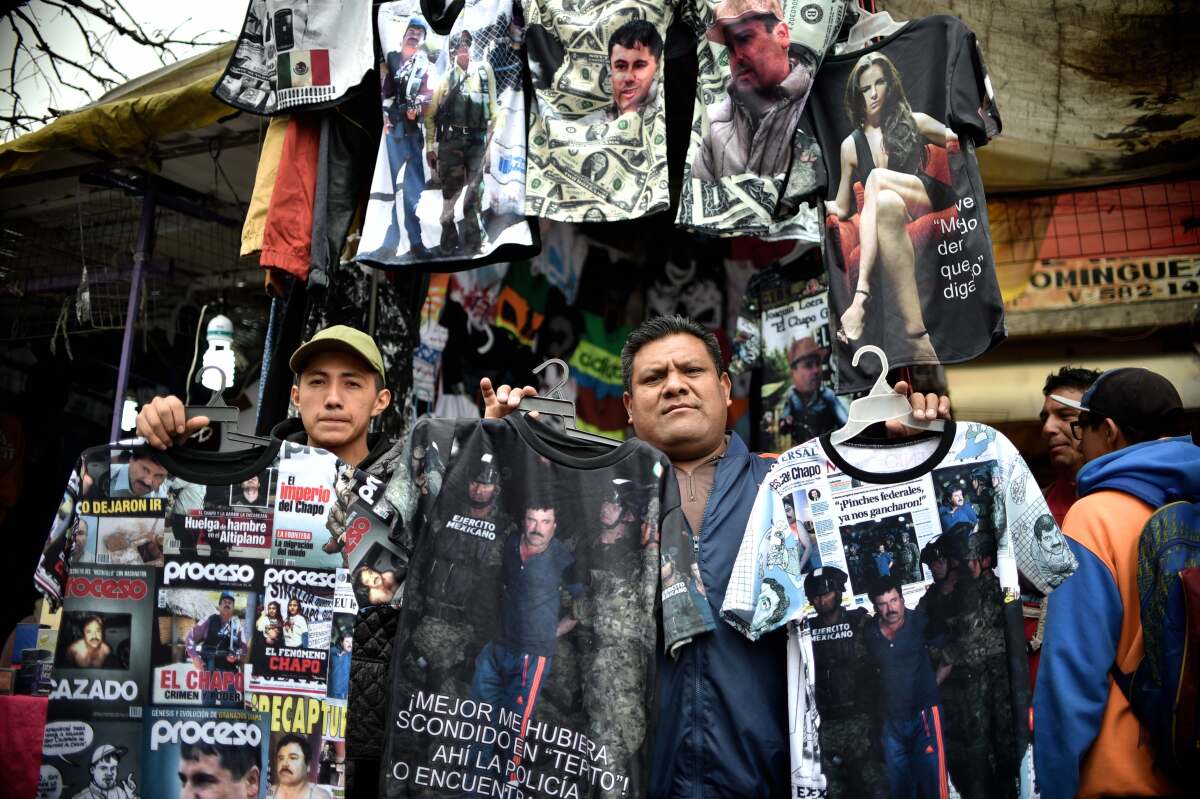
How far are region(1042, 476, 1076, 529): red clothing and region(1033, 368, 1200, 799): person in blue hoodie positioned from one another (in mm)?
938

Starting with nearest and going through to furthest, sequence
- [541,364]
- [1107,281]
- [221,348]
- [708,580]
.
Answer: [708,580] → [541,364] → [221,348] → [1107,281]

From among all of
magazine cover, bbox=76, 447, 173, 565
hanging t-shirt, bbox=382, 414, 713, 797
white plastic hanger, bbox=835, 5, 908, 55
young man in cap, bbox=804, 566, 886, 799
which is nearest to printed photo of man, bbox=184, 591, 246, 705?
magazine cover, bbox=76, 447, 173, 565

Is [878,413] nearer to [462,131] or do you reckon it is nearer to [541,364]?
[541,364]

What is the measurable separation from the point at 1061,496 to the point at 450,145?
8.80 feet

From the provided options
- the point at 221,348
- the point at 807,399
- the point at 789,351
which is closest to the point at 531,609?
the point at 807,399

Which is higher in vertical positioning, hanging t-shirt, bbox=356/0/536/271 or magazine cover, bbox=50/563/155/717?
hanging t-shirt, bbox=356/0/536/271

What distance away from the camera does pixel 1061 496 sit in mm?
3701

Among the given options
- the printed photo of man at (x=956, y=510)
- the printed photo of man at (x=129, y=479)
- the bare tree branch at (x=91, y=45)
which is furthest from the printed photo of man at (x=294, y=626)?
the bare tree branch at (x=91, y=45)

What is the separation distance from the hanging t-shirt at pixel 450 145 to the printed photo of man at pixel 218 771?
185 cm

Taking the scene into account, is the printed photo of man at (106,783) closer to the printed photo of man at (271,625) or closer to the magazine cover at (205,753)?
the magazine cover at (205,753)

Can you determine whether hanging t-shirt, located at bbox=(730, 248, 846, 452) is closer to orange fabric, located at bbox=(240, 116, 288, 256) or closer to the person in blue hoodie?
the person in blue hoodie

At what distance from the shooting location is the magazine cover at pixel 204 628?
8.54 ft

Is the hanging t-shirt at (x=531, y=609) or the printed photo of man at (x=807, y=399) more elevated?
the printed photo of man at (x=807, y=399)

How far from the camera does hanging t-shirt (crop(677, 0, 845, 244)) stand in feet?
11.4
